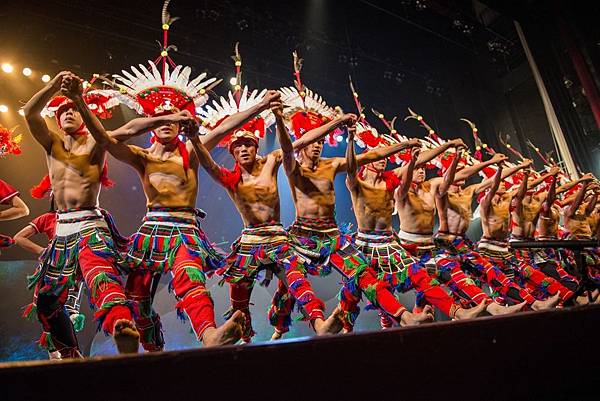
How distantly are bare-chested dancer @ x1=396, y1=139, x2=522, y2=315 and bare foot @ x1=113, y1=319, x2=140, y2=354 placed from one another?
2.48 metres

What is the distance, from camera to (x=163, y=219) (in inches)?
96.5

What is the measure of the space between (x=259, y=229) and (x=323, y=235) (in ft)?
1.64

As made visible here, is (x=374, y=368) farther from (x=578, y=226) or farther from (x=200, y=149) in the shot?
(x=578, y=226)

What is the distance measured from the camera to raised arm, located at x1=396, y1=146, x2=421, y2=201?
11.7 feet

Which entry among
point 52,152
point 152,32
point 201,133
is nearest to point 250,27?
point 152,32

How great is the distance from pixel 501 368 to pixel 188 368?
108 cm

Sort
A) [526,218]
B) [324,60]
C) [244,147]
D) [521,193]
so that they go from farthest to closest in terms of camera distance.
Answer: [324,60] < [526,218] < [521,193] < [244,147]

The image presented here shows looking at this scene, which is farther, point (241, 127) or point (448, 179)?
point (448, 179)

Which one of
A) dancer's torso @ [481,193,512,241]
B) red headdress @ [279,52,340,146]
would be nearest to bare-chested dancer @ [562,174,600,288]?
dancer's torso @ [481,193,512,241]

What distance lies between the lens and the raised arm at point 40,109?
2.19 meters

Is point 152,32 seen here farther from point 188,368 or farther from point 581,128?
point 581,128

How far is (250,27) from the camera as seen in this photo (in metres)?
5.98

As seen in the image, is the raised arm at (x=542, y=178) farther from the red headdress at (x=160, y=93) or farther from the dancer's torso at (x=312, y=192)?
the red headdress at (x=160, y=93)

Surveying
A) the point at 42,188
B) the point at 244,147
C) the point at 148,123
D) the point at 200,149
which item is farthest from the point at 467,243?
the point at 42,188
